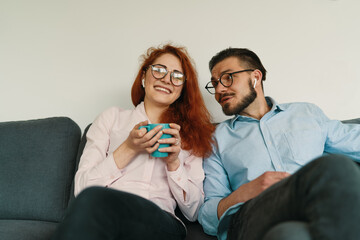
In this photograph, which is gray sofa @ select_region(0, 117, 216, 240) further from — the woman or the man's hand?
the man's hand

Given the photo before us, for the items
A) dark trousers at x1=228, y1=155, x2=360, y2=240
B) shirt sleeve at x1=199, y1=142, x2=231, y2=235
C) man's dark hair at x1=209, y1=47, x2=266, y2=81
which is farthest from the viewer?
man's dark hair at x1=209, y1=47, x2=266, y2=81

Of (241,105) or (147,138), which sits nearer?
(147,138)

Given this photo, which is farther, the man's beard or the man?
the man's beard

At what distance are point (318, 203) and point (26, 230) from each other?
1.43 m

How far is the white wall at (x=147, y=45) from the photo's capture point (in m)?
1.86

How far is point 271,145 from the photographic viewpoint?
1314 millimetres

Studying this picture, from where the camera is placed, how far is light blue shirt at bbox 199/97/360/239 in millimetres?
1266

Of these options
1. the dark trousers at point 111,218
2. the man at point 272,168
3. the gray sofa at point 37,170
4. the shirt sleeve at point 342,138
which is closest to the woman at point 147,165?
the dark trousers at point 111,218

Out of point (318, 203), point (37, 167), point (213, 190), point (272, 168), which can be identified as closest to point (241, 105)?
point (272, 168)

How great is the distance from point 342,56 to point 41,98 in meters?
2.41

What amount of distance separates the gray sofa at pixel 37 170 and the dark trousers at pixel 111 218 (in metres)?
0.82

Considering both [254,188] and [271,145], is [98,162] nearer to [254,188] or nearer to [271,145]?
[254,188]

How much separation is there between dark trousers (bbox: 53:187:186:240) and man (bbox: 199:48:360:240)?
0.99 ft

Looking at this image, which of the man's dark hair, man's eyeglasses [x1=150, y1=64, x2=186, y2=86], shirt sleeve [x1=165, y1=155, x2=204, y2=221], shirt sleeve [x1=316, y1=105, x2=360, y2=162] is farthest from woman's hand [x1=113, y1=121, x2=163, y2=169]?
shirt sleeve [x1=316, y1=105, x2=360, y2=162]
